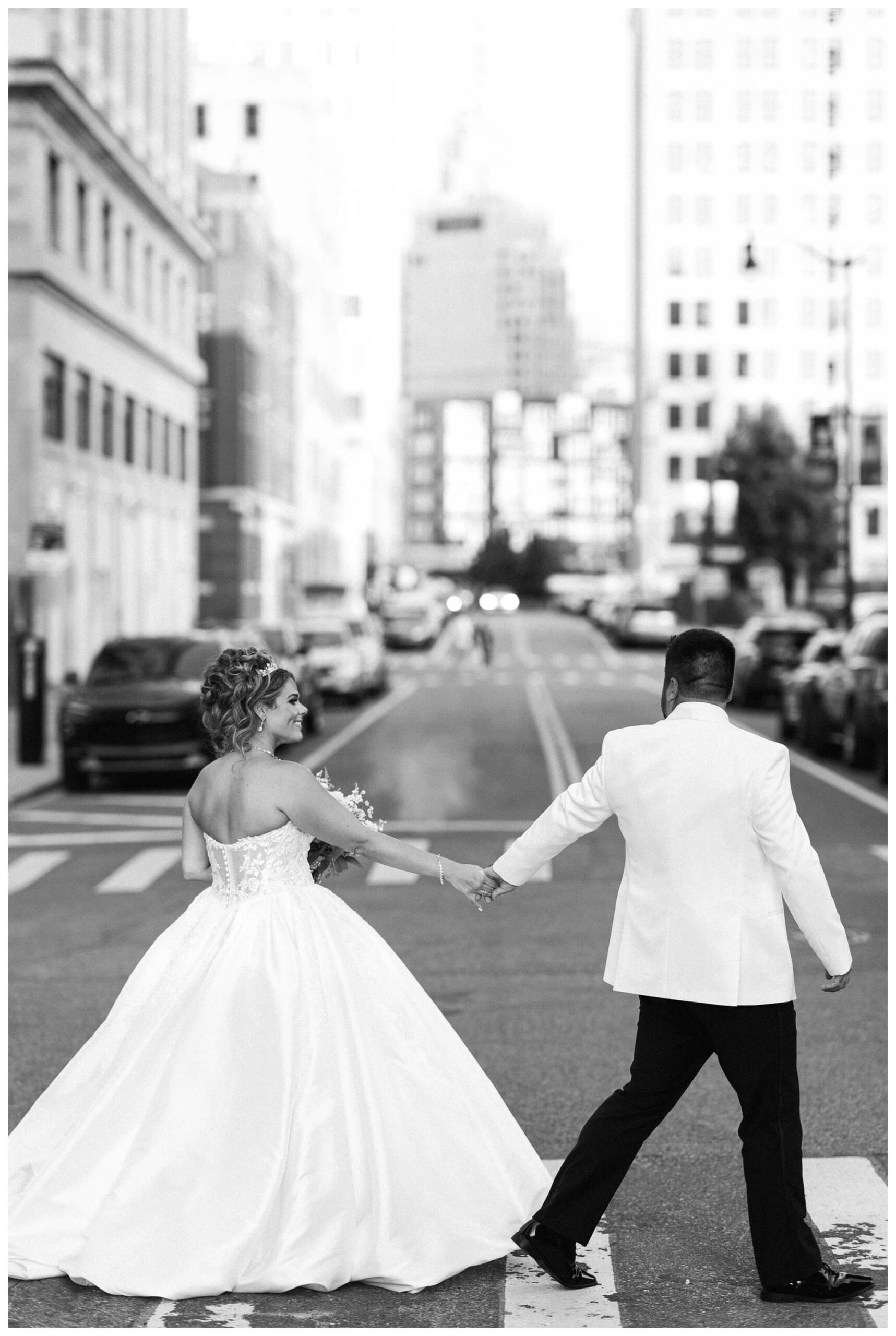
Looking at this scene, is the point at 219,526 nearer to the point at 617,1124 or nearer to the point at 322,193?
the point at 322,193

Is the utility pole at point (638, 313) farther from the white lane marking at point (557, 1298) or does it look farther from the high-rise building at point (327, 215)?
the white lane marking at point (557, 1298)

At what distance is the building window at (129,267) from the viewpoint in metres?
47.4

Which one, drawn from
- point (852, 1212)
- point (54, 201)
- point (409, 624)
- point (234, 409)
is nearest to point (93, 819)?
point (852, 1212)

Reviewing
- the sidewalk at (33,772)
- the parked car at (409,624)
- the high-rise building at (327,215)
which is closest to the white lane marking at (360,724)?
the sidewalk at (33,772)

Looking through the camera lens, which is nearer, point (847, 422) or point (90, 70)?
point (90, 70)

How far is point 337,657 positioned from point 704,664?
103 ft

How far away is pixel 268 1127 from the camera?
5.27m

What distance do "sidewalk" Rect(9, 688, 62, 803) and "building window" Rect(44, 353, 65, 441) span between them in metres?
12.1

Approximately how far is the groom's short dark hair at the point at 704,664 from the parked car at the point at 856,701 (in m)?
16.1

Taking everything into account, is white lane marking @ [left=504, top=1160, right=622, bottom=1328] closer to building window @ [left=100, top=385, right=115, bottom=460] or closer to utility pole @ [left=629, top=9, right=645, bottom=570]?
building window @ [left=100, top=385, right=115, bottom=460]

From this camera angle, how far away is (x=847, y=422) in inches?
1813

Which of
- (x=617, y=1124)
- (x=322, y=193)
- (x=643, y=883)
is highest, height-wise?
(x=322, y=193)

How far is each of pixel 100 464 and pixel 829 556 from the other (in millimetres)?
45712

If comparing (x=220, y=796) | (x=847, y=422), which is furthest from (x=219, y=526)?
(x=220, y=796)
